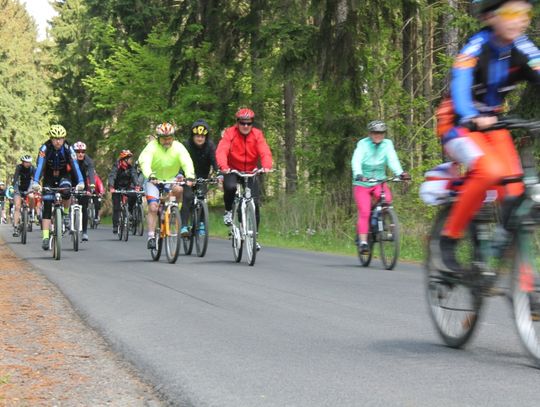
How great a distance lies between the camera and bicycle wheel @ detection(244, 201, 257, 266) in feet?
45.2

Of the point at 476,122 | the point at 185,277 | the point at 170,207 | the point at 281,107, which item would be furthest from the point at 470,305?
the point at 281,107

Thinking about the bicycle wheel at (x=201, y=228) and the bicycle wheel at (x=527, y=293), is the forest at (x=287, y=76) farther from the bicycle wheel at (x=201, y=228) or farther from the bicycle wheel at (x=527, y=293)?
the bicycle wheel at (x=527, y=293)

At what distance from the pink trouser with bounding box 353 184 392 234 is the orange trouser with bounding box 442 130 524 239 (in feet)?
26.0

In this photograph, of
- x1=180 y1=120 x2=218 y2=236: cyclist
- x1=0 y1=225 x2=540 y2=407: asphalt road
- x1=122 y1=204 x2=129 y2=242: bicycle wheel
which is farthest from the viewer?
x1=122 y1=204 x2=129 y2=242: bicycle wheel

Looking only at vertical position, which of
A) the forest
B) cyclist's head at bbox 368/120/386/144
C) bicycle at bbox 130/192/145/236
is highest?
the forest

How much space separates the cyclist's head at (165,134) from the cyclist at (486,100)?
9.41 metres

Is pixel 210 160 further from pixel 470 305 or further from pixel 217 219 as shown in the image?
pixel 217 219

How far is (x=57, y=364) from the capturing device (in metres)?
6.39

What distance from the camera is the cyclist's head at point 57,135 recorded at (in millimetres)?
16406

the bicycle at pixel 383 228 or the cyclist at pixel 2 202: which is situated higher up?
the cyclist at pixel 2 202

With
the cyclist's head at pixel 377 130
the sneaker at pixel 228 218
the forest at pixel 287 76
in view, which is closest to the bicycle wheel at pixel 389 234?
the cyclist's head at pixel 377 130

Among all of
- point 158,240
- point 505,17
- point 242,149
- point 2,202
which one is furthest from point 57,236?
point 2,202

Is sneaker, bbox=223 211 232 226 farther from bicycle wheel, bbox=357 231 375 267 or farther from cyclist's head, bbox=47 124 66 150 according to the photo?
cyclist's head, bbox=47 124 66 150

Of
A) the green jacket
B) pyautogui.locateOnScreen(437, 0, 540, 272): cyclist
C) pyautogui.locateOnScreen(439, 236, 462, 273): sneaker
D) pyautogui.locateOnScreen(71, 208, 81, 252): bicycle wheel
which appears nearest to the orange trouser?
pyautogui.locateOnScreen(437, 0, 540, 272): cyclist
